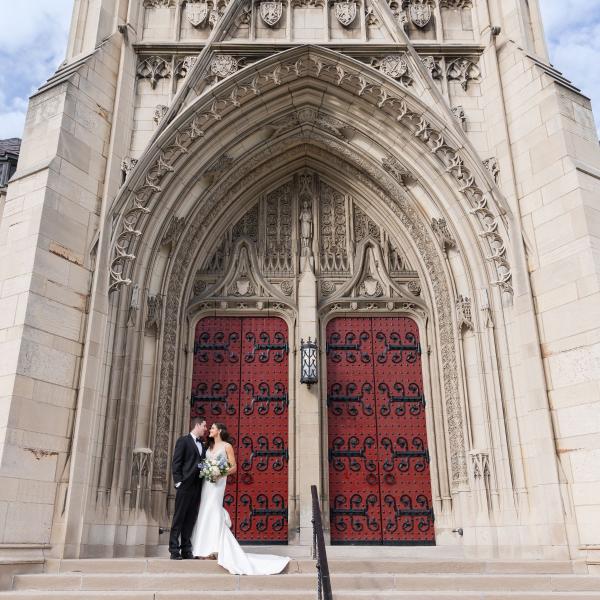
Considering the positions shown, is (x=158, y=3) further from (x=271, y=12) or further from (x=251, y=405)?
(x=251, y=405)

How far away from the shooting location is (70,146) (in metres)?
8.90

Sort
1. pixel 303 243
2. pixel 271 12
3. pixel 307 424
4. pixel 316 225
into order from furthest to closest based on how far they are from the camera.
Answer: pixel 316 225
pixel 303 243
pixel 271 12
pixel 307 424

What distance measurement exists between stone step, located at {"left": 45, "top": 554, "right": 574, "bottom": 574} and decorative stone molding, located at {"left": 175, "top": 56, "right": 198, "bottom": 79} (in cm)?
731

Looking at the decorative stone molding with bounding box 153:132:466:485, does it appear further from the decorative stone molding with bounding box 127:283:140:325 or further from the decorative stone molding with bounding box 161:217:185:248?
the decorative stone molding with bounding box 127:283:140:325

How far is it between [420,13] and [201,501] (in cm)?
870

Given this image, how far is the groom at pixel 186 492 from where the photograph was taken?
711cm

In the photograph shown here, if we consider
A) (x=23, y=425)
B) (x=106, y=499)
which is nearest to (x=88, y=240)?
(x=23, y=425)

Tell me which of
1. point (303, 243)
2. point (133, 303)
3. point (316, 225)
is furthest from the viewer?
point (316, 225)

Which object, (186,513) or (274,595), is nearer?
(274,595)

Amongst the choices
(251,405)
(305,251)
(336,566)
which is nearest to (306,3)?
(305,251)

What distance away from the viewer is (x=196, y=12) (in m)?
10.8

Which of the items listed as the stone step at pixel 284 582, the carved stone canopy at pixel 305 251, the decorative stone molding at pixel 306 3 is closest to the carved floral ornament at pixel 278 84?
the decorative stone molding at pixel 306 3

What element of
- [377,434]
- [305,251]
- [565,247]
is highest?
[305,251]

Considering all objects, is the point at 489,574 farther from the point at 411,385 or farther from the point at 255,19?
the point at 255,19
